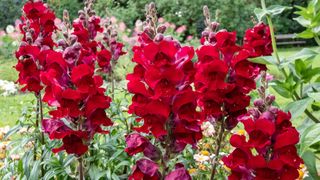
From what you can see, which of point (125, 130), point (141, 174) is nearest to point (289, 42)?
point (125, 130)

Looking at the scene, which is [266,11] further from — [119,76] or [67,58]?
[119,76]

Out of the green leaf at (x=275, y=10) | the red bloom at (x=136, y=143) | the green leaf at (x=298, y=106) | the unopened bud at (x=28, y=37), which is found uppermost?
the green leaf at (x=275, y=10)

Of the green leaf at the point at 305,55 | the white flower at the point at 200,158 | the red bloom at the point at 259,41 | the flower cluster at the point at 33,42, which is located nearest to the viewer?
the green leaf at the point at 305,55

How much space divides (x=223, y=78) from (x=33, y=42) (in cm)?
114

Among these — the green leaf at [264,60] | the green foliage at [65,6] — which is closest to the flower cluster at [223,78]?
the green leaf at [264,60]

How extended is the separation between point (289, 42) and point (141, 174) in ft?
49.2

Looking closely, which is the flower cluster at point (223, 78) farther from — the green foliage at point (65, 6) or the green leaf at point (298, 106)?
the green foliage at point (65, 6)

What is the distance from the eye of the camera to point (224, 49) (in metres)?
1.99

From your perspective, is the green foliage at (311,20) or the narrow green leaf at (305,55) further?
the green foliage at (311,20)

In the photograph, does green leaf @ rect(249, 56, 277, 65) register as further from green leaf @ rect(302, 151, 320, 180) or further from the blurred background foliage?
the blurred background foliage

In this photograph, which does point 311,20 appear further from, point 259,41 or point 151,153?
point 151,153

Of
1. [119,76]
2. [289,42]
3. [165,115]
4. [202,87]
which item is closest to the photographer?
[165,115]

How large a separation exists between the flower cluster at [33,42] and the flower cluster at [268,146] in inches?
46.0

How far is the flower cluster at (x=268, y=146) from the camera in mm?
1572
